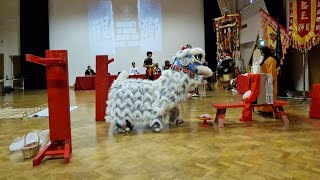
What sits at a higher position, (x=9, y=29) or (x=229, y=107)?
(x=9, y=29)

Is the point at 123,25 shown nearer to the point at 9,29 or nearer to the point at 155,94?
the point at 9,29

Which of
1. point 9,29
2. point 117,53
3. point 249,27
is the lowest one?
point 117,53

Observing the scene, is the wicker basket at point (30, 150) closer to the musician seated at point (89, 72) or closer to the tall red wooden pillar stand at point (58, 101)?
the tall red wooden pillar stand at point (58, 101)

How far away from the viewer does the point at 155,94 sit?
4.28 meters

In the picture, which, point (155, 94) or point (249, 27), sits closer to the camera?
point (155, 94)

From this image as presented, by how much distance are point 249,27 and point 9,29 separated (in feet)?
36.2

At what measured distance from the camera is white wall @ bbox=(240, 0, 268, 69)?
10977 mm

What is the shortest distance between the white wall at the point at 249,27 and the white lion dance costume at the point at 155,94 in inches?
286

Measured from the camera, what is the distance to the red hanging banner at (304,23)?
254 inches

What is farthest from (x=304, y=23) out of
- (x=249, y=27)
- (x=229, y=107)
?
(x=249, y=27)

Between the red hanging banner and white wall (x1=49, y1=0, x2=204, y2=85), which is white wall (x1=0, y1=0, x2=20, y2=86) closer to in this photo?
white wall (x1=49, y1=0, x2=204, y2=85)

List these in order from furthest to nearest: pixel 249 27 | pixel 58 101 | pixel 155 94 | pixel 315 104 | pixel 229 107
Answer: pixel 249 27
pixel 315 104
pixel 229 107
pixel 155 94
pixel 58 101

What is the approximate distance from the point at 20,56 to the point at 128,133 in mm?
12482

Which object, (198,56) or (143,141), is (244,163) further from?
(198,56)
